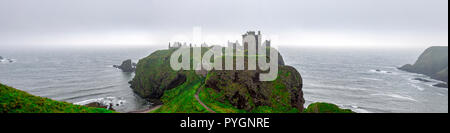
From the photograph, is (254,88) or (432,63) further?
(432,63)

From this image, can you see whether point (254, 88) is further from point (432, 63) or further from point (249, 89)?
point (432, 63)

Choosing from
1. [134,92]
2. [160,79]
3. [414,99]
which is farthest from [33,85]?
[414,99]

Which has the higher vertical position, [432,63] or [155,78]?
[432,63]

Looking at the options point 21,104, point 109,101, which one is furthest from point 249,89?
point 109,101

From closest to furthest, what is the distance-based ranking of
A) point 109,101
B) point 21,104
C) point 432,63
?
1. point 21,104
2. point 109,101
3. point 432,63

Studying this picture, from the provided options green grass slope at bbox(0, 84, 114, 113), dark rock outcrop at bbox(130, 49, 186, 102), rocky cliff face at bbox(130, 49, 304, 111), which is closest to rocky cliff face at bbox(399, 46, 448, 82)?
rocky cliff face at bbox(130, 49, 304, 111)

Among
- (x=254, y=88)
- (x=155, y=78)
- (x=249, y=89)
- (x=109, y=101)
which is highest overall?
(x=254, y=88)

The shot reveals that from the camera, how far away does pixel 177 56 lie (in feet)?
300

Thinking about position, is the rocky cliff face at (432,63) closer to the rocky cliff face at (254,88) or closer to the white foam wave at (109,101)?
the rocky cliff face at (254,88)

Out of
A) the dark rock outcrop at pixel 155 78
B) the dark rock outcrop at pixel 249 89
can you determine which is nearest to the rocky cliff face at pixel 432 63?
the dark rock outcrop at pixel 249 89

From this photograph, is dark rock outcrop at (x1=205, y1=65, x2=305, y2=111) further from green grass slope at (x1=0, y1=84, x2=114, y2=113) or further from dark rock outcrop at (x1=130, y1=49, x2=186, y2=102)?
green grass slope at (x1=0, y1=84, x2=114, y2=113)

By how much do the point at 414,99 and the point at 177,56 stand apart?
93.2 meters
